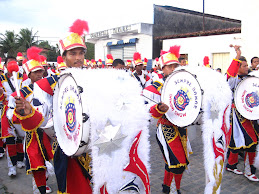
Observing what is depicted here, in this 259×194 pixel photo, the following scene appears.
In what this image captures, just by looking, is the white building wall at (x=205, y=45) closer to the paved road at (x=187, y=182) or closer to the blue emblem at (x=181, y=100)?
the paved road at (x=187, y=182)

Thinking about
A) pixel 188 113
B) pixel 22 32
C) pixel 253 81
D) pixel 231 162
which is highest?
pixel 22 32

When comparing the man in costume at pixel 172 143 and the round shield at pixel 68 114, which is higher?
the round shield at pixel 68 114

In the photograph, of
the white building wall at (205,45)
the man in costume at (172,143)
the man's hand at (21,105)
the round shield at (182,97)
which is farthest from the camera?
the white building wall at (205,45)

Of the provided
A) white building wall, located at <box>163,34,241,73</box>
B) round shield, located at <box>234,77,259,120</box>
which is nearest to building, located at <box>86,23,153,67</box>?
white building wall, located at <box>163,34,241,73</box>

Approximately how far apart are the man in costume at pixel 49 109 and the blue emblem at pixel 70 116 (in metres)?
0.38

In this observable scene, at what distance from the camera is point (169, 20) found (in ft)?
72.5

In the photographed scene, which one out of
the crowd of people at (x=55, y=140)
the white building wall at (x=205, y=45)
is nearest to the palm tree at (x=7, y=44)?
the white building wall at (x=205, y=45)

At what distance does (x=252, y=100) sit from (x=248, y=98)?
7cm

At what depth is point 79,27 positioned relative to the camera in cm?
272

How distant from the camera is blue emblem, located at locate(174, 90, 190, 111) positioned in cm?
306

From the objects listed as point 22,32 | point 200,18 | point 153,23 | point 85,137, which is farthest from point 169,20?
point 22,32

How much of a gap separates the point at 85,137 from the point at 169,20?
71.8 feet

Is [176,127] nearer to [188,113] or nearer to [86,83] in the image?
[188,113]

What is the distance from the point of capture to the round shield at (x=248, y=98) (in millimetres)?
4141
